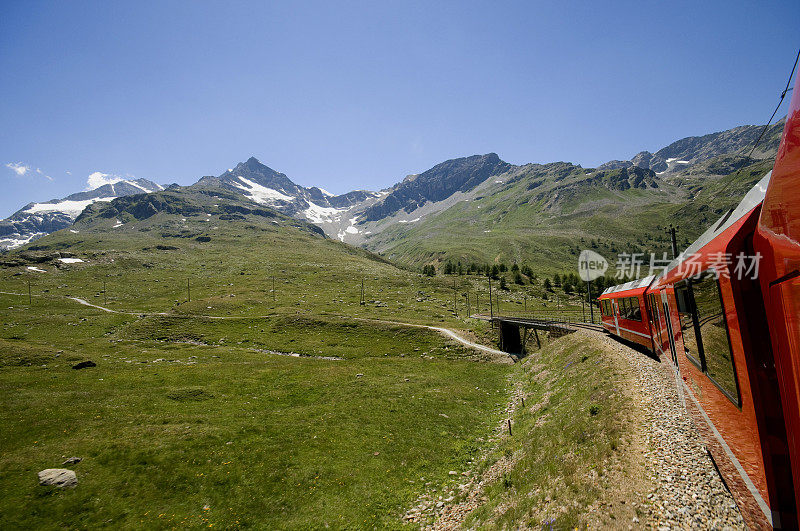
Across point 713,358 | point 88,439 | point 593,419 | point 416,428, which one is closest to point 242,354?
point 88,439

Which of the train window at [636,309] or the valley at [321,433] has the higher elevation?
the train window at [636,309]

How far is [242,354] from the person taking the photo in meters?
64.8

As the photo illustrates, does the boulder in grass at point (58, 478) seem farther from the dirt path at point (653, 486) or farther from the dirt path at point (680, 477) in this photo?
the dirt path at point (680, 477)

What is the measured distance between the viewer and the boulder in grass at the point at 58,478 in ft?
64.0

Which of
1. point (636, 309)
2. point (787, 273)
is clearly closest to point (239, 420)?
point (787, 273)

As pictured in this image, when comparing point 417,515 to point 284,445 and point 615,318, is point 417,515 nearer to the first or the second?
point 284,445

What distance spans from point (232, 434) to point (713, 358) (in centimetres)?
3088

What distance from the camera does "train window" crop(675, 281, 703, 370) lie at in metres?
12.4

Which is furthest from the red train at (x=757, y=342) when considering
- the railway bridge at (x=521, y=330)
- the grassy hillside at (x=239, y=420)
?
the railway bridge at (x=521, y=330)

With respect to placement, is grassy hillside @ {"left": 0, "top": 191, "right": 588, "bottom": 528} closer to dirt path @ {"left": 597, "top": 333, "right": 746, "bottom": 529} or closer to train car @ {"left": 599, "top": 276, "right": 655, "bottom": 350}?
dirt path @ {"left": 597, "top": 333, "right": 746, "bottom": 529}

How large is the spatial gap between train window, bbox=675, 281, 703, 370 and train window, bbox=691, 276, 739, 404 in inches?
32.7

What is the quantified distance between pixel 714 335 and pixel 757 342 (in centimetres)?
339

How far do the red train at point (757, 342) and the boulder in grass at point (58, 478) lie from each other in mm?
31588

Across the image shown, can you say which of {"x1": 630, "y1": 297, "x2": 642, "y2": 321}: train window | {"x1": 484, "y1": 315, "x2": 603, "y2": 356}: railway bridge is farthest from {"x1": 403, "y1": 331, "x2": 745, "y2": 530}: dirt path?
{"x1": 484, "y1": 315, "x2": 603, "y2": 356}: railway bridge
